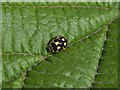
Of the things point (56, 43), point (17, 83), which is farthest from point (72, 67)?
point (17, 83)

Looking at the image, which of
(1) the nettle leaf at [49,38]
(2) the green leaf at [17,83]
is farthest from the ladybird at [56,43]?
(2) the green leaf at [17,83]

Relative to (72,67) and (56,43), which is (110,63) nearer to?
(72,67)

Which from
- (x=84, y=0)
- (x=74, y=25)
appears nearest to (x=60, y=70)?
(x=74, y=25)

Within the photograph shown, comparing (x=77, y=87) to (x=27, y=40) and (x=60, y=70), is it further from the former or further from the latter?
(x=27, y=40)

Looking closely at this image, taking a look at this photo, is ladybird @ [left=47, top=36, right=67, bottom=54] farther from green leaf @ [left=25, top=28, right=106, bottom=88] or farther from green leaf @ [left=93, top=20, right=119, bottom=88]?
green leaf @ [left=93, top=20, right=119, bottom=88]

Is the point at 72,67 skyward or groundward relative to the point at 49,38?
groundward

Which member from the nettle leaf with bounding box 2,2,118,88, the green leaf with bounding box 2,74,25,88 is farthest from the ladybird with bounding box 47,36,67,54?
the green leaf with bounding box 2,74,25,88

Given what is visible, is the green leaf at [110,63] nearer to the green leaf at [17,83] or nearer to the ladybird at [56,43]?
the ladybird at [56,43]
